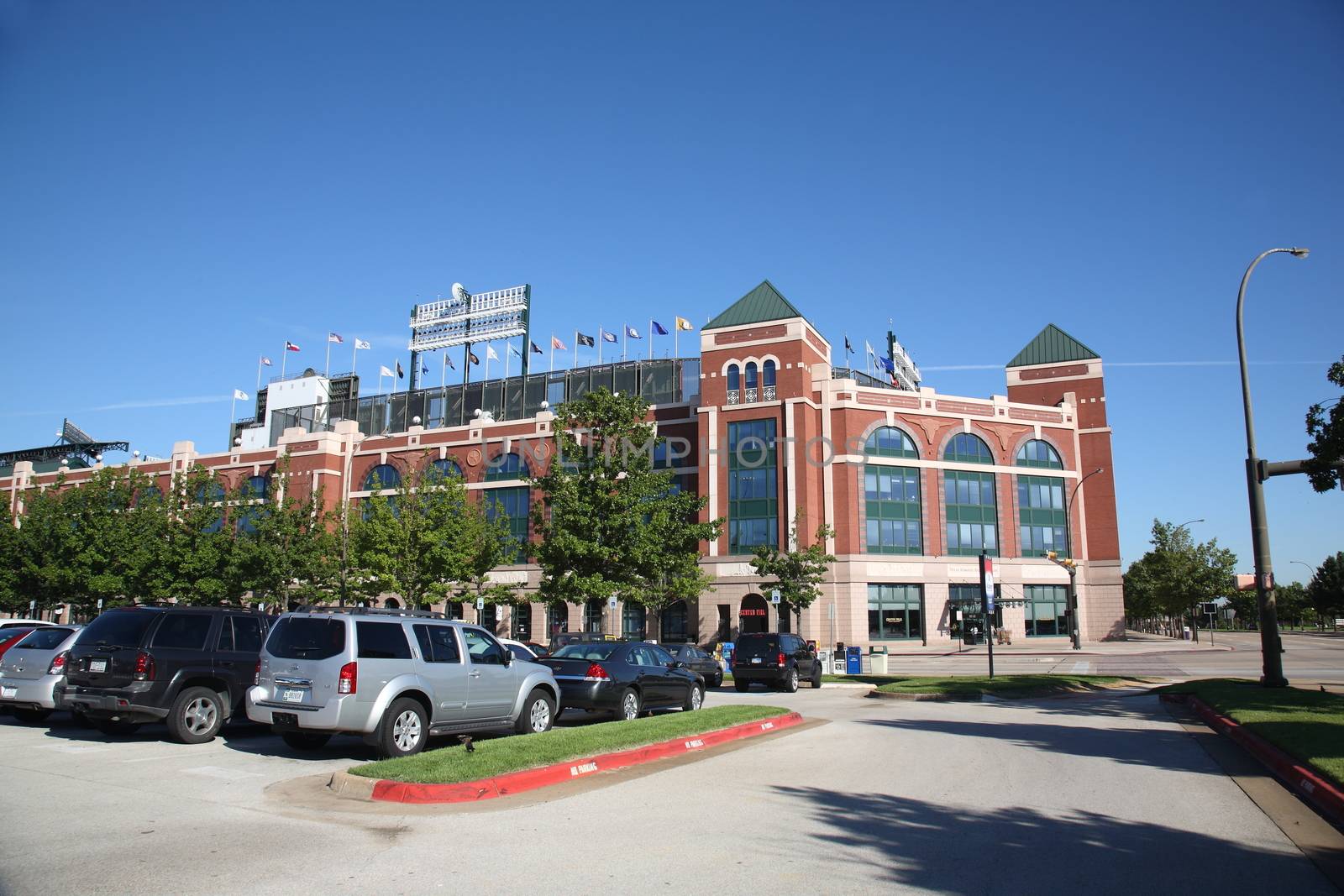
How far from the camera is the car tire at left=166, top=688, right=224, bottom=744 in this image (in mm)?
12820

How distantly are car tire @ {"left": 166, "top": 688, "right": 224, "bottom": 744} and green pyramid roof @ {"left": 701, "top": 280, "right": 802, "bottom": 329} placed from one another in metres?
40.6

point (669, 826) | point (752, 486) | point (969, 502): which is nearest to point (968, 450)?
point (969, 502)

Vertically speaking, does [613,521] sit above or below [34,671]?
above

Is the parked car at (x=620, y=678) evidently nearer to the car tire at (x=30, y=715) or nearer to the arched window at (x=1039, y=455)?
the car tire at (x=30, y=715)

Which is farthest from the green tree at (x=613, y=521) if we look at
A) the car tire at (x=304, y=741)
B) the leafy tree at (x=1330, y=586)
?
the leafy tree at (x=1330, y=586)

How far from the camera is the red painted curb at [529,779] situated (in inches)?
354

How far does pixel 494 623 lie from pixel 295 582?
40.5 feet

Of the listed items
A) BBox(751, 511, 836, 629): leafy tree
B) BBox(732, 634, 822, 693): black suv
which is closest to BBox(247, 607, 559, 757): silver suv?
BBox(732, 634, 822, 693): black suv

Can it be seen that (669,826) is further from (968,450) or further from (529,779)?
(968,450)

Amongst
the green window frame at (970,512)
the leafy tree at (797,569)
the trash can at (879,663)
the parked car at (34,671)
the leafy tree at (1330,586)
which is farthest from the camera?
the leafy tree at (1330,586)

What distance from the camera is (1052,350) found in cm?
5888

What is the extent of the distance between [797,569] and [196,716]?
106ft

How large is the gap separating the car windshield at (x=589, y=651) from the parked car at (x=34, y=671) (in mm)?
7834

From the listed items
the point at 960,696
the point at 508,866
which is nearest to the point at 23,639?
the point at 508,866
